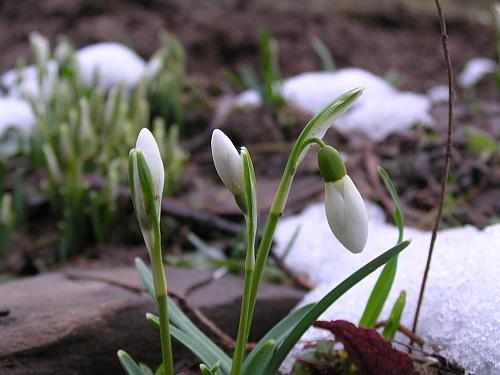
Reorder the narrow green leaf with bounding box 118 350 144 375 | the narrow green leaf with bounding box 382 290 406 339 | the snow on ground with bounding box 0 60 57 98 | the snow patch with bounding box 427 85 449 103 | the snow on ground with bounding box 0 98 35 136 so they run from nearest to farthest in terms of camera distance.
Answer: the narrow green leaf with bounding box 118 350 144 375
the narrow green leaf with bounding box 382 290 406 339
the snow on ground with bounding box 0 98 35 136
the snow on ground with bounding box 0 60 57 98
the snow patch with bounding box 427 85 449 103

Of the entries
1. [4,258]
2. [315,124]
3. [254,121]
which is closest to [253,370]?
[315,124]

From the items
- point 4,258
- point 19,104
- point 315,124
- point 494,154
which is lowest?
point 4,258

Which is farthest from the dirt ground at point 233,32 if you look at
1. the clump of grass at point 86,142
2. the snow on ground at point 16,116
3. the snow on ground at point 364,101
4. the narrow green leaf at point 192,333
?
the narrow green leaf at point 192,333

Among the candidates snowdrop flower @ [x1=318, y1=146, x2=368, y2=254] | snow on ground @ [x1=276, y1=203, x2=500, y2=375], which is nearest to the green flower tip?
snowdrop flower @ [x1=318, y1=146, x2=368, y2=254]

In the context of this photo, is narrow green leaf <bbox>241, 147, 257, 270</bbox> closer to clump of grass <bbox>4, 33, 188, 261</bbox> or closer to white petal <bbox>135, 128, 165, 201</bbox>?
white petal <bbox>135, 128, 165, 201</bbox>

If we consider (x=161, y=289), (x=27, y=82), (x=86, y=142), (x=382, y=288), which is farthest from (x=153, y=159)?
(x=27, y=82)

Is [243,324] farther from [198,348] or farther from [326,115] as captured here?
[326,115]

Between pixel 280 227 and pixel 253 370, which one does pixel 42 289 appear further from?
pixel 280 227
